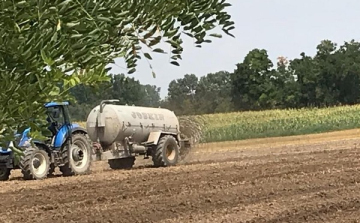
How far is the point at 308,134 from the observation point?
141ft

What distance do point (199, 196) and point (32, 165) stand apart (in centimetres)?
577

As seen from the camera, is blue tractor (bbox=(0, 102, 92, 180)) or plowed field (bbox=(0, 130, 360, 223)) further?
blue tractor (bbox=(0, 102, 92, 180))

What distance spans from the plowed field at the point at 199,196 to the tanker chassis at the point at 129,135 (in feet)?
6.16

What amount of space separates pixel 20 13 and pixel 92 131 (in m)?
16.7

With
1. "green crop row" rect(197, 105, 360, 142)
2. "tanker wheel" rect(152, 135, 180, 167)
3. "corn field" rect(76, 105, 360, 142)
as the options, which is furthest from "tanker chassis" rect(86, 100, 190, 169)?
"green crop row" rect(197, 105, 360, 142)

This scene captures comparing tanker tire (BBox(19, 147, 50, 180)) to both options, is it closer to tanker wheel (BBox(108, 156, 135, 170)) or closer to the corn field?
tanker wheel (BBox(108, 156, 135, 170))

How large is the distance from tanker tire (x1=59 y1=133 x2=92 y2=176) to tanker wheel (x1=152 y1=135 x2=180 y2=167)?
2.29m

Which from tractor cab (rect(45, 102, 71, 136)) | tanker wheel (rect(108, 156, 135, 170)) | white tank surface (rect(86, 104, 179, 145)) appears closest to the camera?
tractor cab (rect(45, 102, 71, 136))

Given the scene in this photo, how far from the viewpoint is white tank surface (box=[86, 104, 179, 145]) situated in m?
19.3

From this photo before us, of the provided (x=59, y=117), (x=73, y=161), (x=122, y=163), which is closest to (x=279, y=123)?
(x=122, y=163)

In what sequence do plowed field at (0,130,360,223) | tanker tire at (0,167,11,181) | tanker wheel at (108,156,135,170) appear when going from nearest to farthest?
plowed field at (0,130,360,223), tanker tire at (0,167,11,181), tanker wheel at (108,156,135,170)

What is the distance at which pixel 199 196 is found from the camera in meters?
11.9

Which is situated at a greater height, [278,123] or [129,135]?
[129,135]

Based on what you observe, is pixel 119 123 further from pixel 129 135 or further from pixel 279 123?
pixel 279 123
